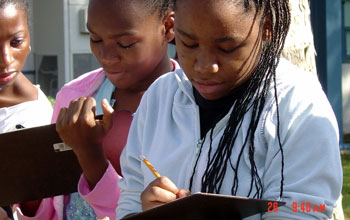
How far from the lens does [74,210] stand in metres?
2.79

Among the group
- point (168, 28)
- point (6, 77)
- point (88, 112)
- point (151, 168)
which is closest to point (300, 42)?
point (168, 28)

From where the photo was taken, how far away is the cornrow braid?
1.95 m

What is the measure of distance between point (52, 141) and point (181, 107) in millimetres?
648

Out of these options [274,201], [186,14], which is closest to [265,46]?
[186,14]

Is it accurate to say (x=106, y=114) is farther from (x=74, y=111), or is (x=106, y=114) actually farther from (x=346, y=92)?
(x=346, y=92)

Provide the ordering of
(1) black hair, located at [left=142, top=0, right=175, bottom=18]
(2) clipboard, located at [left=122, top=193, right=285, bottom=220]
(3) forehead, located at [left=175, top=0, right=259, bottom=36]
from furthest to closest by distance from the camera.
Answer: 1. (1) black hair, located at [left=142, top=0, right=175, bottom=18]
2. (3) forehead, located at [left=175, top=0, right=259, bottom=36]
3. (2) clipboard, located at [left=122, top=193, right=285, bottom=220]

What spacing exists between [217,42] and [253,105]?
23cm

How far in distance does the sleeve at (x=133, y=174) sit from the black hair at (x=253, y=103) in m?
0.26

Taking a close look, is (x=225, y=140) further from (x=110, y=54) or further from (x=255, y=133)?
(x=110, y=54)

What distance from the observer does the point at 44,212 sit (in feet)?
9.36

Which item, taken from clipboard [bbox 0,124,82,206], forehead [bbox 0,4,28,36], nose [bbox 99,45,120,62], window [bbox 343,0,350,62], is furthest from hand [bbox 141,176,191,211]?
window [bbox 343,0,350,62]

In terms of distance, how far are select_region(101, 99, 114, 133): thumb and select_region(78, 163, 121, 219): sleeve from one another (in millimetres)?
186
